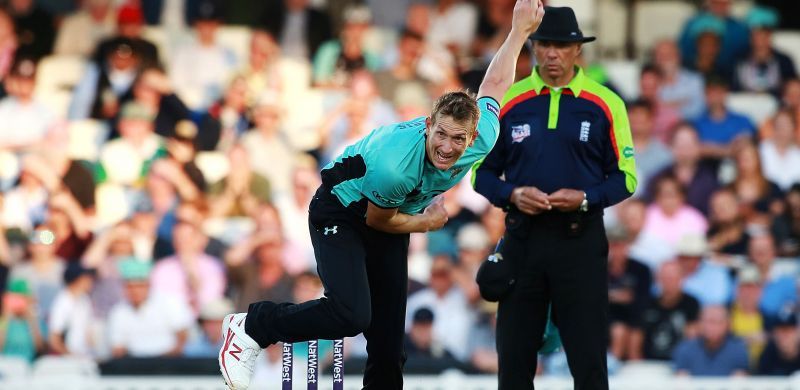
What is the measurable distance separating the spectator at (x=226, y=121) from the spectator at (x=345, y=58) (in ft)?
2.28

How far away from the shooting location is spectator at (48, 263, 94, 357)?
10.5 metres

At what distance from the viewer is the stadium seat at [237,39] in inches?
479

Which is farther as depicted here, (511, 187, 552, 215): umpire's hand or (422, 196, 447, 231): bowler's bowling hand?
(511, 187, 552, 215): umpire's hand

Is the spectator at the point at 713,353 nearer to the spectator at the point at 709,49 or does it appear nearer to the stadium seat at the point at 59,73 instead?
the spectator at the point at 709,49

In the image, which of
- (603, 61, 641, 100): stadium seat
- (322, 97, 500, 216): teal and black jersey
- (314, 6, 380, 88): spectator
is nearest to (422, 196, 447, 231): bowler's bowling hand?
(322, 97, 500, 216): teal and black jersey

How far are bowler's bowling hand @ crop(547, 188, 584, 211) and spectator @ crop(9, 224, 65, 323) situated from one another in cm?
519

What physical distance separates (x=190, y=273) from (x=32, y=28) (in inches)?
114

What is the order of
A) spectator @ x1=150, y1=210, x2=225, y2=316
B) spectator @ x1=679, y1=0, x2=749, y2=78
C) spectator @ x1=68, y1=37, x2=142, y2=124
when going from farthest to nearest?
spectator @ x1=679, y1=0, x2=749, y2=78 < spectator @ x1=68, y1=37, x2=142, y2=124 < spectator @ x1=150, y1=210, x2=225, y2=316

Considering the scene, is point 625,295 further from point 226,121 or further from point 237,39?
point 237,39

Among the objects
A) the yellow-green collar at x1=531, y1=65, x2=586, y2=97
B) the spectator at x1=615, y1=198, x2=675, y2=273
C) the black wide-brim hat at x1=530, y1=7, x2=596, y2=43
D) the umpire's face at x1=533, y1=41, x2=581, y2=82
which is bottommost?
the spectator at x1=615, y1=198, x2=675, y2=273

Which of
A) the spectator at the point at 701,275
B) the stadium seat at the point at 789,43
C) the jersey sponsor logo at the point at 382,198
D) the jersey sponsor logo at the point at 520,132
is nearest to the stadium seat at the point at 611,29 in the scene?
the stadium seat at the point at 789,43

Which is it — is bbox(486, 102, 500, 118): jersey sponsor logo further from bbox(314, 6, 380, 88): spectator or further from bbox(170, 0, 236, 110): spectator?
bbox(170, 0, 236, 110): spectator

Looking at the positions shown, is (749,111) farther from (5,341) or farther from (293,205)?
(5,341)

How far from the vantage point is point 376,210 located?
615cm
